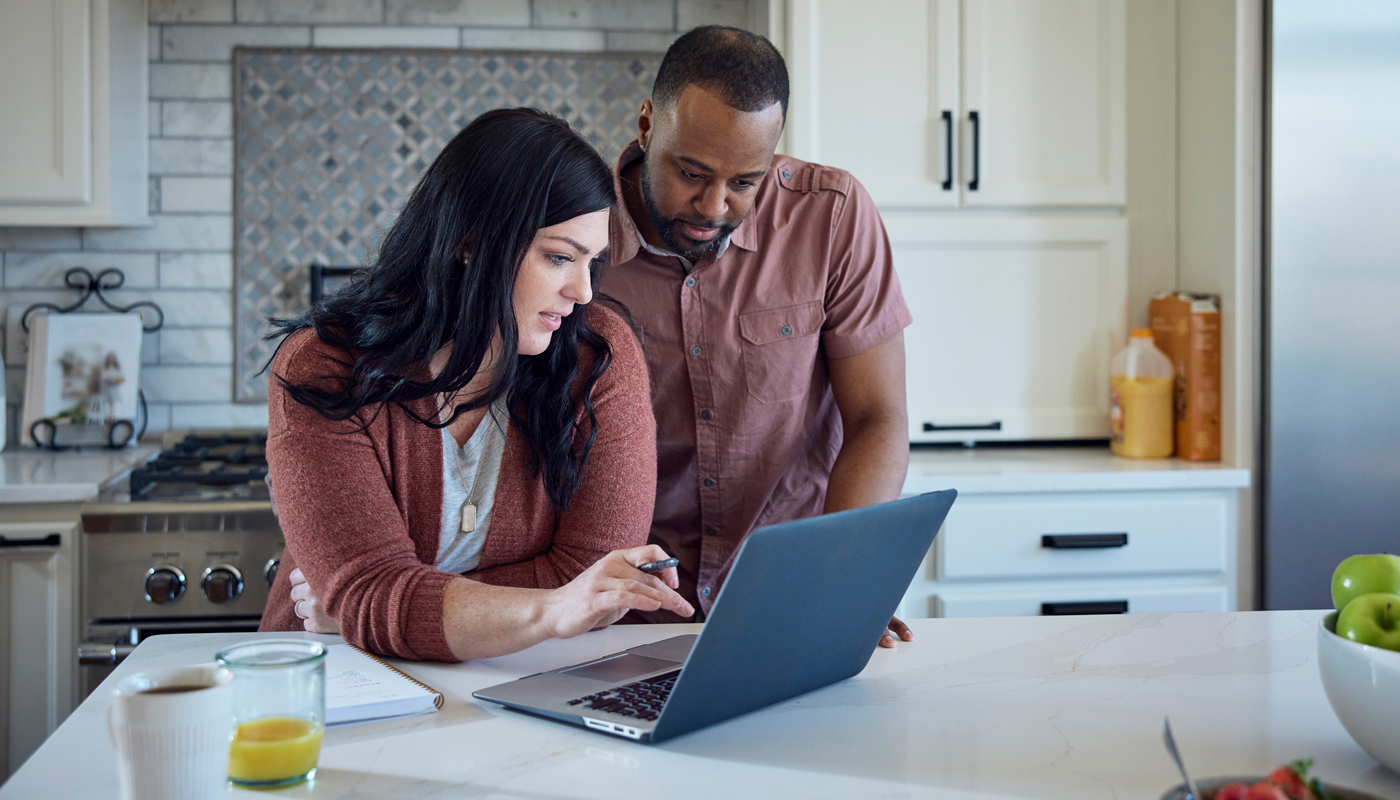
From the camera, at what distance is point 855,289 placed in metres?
1.77

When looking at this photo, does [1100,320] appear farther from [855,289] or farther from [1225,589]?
[855,289]

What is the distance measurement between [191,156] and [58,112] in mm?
350

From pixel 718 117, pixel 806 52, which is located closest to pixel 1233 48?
pixel 806 52

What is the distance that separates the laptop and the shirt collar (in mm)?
750

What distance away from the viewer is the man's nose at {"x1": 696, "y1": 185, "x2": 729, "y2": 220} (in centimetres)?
150

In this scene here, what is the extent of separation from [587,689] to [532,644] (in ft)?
0.35

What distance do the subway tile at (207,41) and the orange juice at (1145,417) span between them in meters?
2.24

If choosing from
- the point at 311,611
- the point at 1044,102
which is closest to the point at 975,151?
the point at 1044,102

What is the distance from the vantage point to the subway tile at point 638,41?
9.65ft

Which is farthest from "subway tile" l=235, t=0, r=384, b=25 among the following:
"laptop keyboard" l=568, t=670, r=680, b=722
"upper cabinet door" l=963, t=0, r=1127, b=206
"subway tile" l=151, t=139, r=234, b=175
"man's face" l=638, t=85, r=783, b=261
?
"laptop keyboard" l=568, t=670, r=680, b=722

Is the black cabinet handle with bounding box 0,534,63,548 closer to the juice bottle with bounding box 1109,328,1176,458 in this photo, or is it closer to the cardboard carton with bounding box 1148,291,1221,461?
the juice bottle with bounding box 1109,328,1176,458

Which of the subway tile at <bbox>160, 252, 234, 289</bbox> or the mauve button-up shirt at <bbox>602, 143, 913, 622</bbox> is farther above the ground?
the subway tile at <bbox>160, 252, 234, 289</bbox>

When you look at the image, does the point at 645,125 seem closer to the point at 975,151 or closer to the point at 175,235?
the point at 975,151

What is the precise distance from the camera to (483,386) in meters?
1.39
